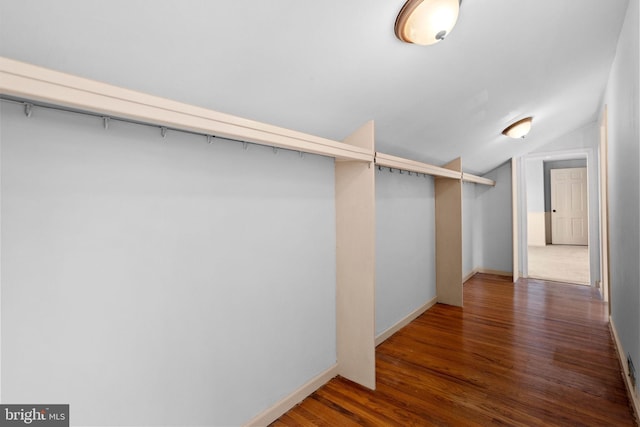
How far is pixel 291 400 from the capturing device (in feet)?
6.28

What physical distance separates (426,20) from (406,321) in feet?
9.19

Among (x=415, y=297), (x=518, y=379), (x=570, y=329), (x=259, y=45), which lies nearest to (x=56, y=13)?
(x=259, y=45)

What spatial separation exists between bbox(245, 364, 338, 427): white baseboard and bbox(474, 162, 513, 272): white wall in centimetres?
427

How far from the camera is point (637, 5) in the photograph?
Result: 5.16ft

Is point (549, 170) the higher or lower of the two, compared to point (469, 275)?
higher

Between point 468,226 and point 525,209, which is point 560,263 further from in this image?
point 468,226

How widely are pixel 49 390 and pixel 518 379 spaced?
2732mm

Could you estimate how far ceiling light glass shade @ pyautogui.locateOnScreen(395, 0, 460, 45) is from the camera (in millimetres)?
1314

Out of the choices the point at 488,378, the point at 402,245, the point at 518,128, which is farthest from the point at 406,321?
the point at 518,128

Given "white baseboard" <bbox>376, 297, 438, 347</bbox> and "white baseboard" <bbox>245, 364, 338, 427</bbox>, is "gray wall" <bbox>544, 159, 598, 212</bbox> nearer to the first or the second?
"white baseboard" <bbox>376, 297, 438, 347</bbox>

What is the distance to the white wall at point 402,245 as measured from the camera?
9.40 ft

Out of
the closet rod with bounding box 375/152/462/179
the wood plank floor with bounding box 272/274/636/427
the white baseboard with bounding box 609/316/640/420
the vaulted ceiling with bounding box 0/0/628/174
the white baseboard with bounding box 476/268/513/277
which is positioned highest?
the vaulted ceiling with bounding box 0/0/628/174

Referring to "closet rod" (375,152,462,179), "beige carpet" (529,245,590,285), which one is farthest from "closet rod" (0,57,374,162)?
"beige carpet" (529,245,590,285)

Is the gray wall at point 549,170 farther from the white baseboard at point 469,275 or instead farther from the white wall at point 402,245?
the white wall at point 402,245
